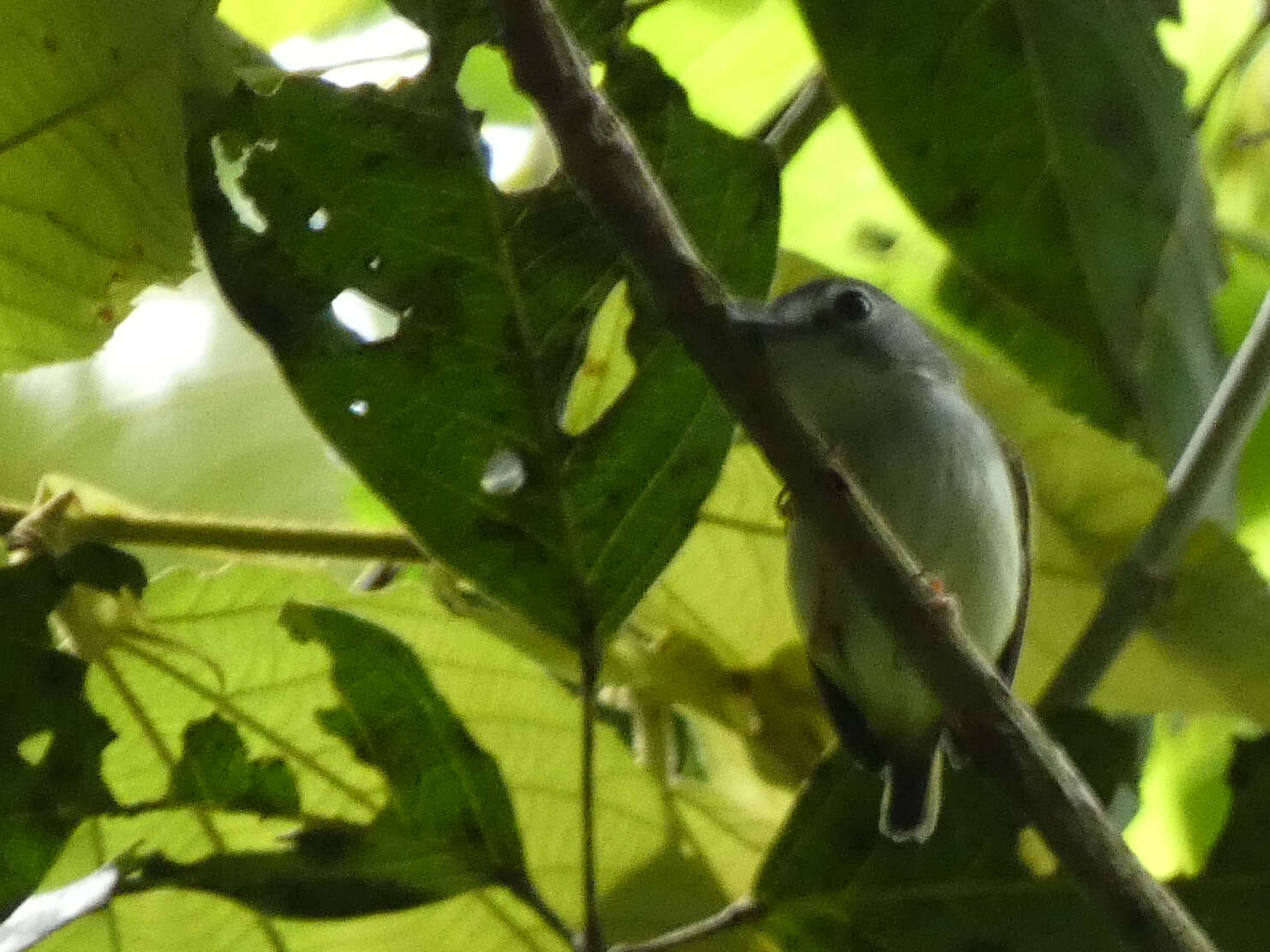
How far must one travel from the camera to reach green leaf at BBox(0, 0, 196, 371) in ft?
3.10

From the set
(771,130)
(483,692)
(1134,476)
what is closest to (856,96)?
(771,130)

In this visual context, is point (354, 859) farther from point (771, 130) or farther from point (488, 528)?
point (771, 130)

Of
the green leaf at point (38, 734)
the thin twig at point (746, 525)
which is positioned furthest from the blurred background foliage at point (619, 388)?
the green leaf at point (38, 734)

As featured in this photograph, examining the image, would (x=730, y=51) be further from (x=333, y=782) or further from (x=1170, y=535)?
(x=333, y=782)

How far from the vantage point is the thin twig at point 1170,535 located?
1032 millimetres

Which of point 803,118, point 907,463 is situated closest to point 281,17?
point 803,118

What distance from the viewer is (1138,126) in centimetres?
110

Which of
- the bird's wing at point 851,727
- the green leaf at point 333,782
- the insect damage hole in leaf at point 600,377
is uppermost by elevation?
the insect damage hole in leaf at point 600,377

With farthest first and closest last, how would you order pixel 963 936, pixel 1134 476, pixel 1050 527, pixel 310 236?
1. pixel 1050 527
2. pixel 1134 476
3. pixel 963 936
4. pixel 310 236

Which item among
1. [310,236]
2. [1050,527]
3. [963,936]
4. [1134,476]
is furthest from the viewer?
[1050,527]

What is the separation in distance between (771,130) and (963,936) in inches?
27.9

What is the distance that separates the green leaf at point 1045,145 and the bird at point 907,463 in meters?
0.15

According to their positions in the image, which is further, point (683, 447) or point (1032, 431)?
point (1032, 431)

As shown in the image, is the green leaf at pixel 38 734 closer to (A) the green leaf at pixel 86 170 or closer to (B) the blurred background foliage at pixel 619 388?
(B) the blurred background foliage at pixel 619 388
